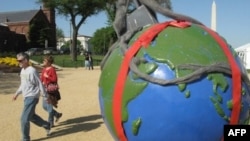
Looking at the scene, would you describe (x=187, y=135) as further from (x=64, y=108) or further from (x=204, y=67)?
(x=64, y=108)

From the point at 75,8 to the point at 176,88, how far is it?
4594cm

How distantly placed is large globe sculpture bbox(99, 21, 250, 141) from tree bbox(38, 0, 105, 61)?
4343 cm

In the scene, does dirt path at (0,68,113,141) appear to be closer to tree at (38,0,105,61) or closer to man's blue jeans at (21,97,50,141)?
man's blue jeans at (21,97,50,141)

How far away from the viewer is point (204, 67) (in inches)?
132

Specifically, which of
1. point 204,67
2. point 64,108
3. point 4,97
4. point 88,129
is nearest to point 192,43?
point 204,67

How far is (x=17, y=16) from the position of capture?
79000 millimetres

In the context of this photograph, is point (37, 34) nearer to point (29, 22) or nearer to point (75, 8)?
point (29, 22)

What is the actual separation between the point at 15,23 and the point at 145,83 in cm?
7540

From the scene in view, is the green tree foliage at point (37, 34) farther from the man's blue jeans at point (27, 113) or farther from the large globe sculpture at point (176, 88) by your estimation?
the large globe sculpture at point (176, 88)

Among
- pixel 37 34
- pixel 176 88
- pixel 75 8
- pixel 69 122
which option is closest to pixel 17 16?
pixel 37 34

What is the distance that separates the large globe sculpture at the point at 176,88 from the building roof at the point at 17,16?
7451 centimetres

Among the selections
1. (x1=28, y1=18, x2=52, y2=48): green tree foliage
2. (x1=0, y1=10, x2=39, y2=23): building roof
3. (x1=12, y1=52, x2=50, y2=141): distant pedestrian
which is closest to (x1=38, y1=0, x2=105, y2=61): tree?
(x1=28, y1=18, x2=52, y2=48): green tree foliage

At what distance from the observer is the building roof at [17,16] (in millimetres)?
76975

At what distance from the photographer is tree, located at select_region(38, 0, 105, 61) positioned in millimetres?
47125
